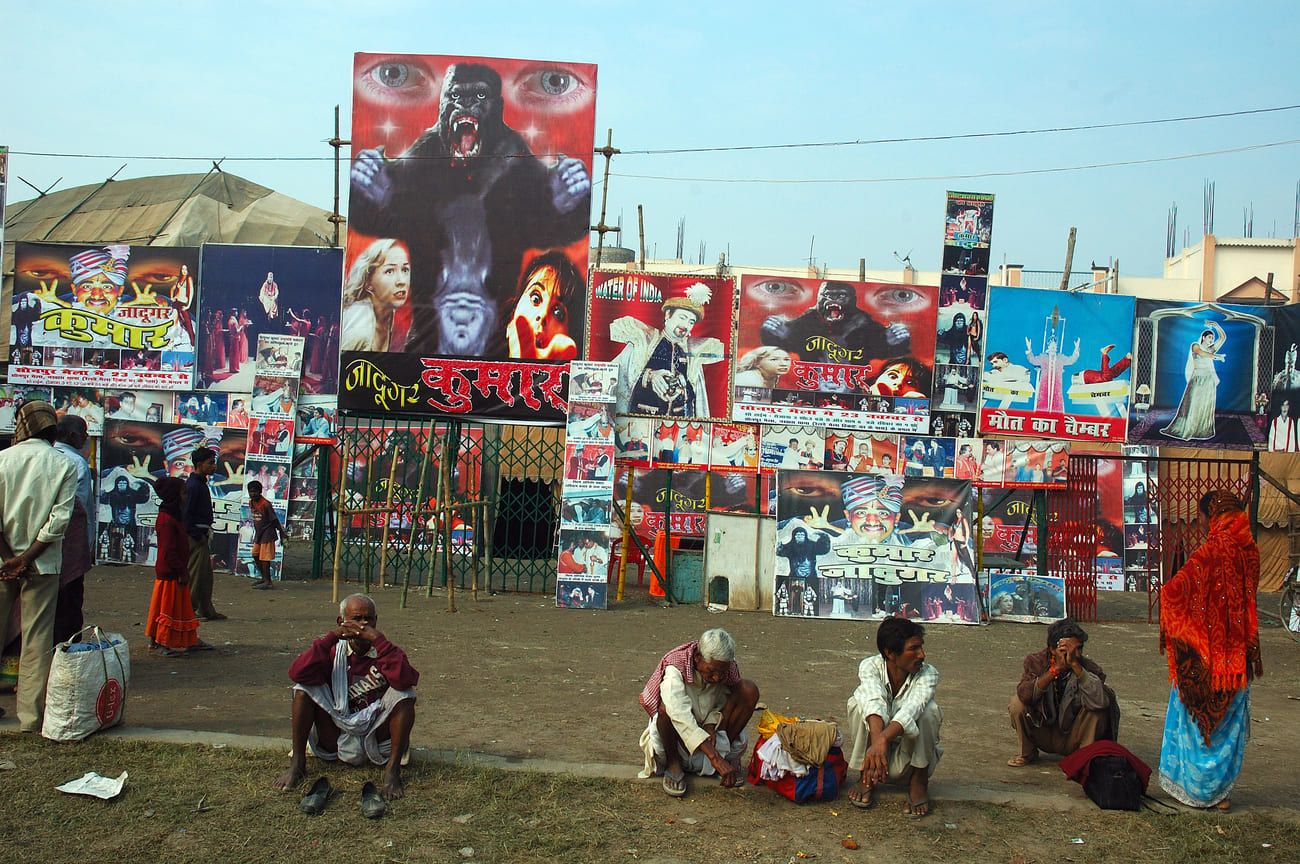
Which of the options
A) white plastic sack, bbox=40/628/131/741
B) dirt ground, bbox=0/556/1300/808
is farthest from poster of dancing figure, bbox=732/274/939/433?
white plastic sack, bbox=40/628/131/741

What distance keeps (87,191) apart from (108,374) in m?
12.3

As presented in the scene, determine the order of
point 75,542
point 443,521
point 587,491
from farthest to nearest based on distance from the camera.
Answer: point 587,491 → point 443,521 → point 75,542

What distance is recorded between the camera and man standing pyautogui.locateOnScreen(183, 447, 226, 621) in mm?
9516

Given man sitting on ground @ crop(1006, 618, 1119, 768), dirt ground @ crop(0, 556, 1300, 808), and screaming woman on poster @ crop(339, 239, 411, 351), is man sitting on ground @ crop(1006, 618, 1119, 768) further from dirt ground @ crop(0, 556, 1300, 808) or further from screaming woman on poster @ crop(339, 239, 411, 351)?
screaming woman on poster @ crop(339, 239, 411, 351)

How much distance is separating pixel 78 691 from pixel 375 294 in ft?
30.8

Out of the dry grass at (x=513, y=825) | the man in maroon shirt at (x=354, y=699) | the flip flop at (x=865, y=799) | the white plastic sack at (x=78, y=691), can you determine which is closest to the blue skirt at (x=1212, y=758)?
the dry grass at (x=513, y=825)

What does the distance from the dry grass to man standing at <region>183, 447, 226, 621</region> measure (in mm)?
3875

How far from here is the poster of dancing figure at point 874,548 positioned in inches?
509

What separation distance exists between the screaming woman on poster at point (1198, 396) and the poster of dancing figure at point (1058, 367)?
764 millimetres

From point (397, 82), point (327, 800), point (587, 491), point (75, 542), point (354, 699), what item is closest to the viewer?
point (327, 800)

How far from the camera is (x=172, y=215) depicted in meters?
23.0

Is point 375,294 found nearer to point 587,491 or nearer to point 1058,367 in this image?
point 587,491

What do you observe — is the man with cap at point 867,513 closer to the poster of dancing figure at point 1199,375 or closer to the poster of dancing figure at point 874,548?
the poster of dancing figure at point 874,548

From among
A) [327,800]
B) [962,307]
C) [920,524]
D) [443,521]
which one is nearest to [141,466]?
[443,521]
